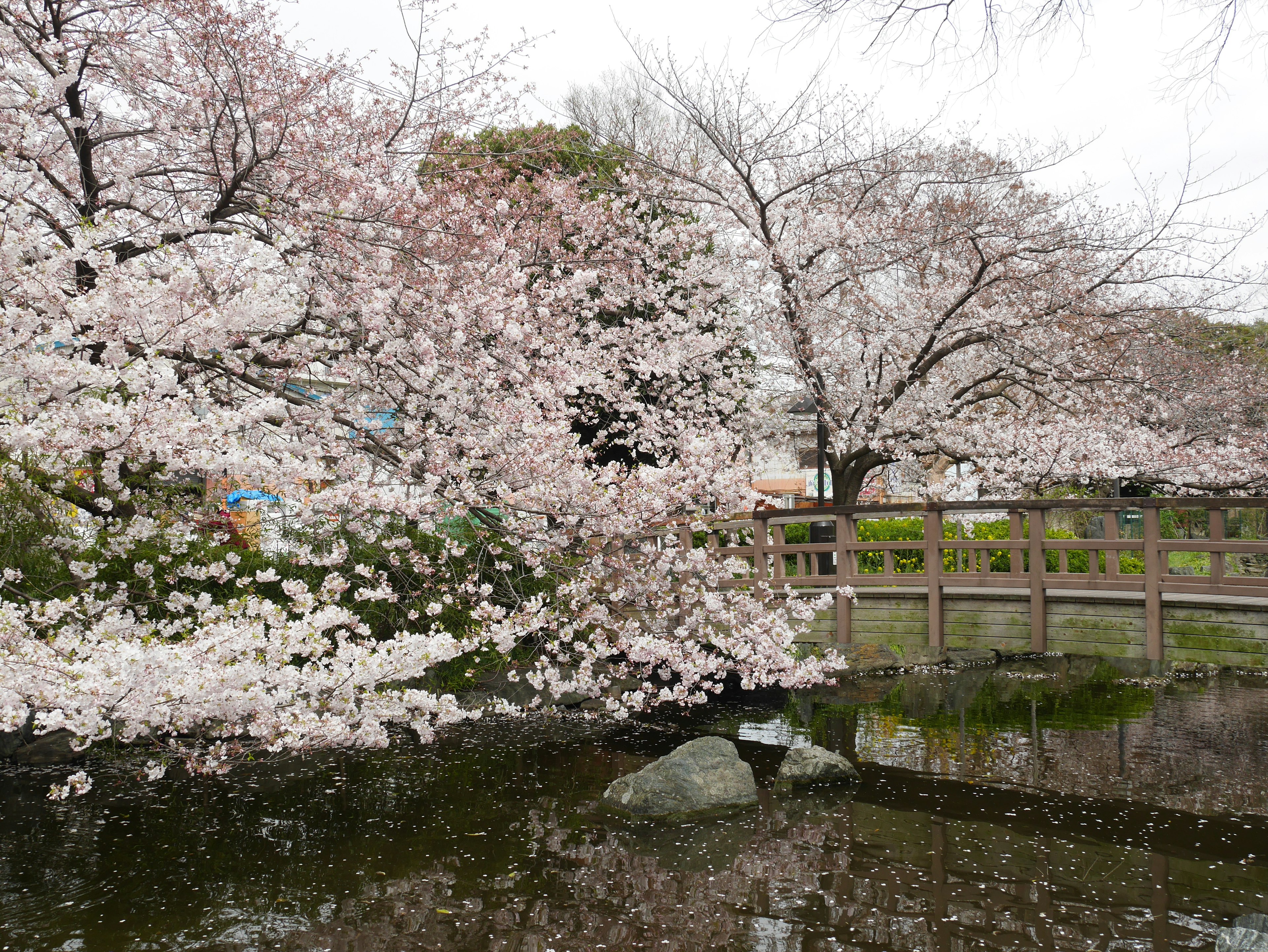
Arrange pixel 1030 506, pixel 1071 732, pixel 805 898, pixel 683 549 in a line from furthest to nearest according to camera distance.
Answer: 1. pixel 1030 506
2. pixel 683 549
3. pixel 1071 732
4. pixel 805 898

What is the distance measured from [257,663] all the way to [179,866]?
161cm

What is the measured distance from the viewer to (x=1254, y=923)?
4.21 meters

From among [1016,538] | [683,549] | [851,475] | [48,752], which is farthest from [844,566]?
[48,752]

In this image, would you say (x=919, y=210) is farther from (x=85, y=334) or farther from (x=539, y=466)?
(x=85, y=334)

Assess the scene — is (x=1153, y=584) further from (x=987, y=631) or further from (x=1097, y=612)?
(x=987, y=631)

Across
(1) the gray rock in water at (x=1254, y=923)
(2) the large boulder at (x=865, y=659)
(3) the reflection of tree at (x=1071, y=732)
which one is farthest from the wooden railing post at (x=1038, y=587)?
(1) the gray rock in water at (x=1254, y=923)

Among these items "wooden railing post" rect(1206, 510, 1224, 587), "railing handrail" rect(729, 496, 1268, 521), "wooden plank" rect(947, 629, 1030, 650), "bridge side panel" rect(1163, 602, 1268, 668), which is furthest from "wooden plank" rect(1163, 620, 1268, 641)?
"wooden plank" rect(947, 629, 1030, 650)

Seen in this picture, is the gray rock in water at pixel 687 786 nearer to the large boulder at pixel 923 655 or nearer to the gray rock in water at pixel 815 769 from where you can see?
the gray rock in water at pixel 815 769

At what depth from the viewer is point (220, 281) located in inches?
219

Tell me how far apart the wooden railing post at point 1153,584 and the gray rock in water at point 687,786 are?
19.9 ft

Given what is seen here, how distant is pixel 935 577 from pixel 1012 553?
1062 millimetres

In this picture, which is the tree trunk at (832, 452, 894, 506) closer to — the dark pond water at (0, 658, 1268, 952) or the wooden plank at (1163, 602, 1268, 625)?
the wooden plank at (1163, 602, 1268, 625)

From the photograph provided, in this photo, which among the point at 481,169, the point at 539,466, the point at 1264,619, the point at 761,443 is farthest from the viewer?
the point at 761,443

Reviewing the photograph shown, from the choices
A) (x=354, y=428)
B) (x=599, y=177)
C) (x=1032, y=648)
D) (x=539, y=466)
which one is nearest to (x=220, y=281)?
(x=354, y=428)
